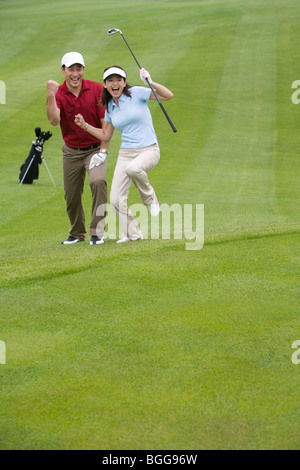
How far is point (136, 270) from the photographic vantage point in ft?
22.3

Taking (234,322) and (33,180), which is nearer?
(234,322)

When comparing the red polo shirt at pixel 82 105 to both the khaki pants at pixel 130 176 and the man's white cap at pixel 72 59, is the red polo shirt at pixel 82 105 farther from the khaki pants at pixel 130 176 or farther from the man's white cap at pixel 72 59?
the khaki pants at pixel 130 176

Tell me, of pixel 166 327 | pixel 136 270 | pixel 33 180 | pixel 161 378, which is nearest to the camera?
pixel 161 378

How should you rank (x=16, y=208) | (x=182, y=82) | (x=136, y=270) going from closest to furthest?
(x=136, y=270) < (x=16, y=208) < (x=182, y=82)

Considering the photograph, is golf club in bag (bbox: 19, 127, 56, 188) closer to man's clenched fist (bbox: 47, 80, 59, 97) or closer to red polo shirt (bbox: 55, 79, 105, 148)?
red polo shirt (bbox: 55, 79, 105, 148)

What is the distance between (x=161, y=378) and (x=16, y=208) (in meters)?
10.0

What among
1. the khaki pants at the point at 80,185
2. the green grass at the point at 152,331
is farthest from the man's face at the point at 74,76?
the green grass at the point at 152,331

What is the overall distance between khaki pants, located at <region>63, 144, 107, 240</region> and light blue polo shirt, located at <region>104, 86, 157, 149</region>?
1.90 ft

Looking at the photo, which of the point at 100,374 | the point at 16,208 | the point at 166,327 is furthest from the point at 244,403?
the point at 16,208

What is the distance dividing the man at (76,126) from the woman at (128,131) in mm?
219

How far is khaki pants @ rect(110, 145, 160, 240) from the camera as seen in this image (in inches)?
353

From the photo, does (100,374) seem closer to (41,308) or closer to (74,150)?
(41,308)

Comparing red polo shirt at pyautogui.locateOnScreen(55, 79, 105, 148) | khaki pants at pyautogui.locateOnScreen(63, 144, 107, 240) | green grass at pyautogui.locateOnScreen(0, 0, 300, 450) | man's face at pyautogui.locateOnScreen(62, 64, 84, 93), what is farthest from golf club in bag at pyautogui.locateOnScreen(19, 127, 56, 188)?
man's face at pyautogui.locateOnScreen(62, 64, 84, 93)

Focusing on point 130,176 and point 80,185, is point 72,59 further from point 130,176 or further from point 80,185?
point 80,185
